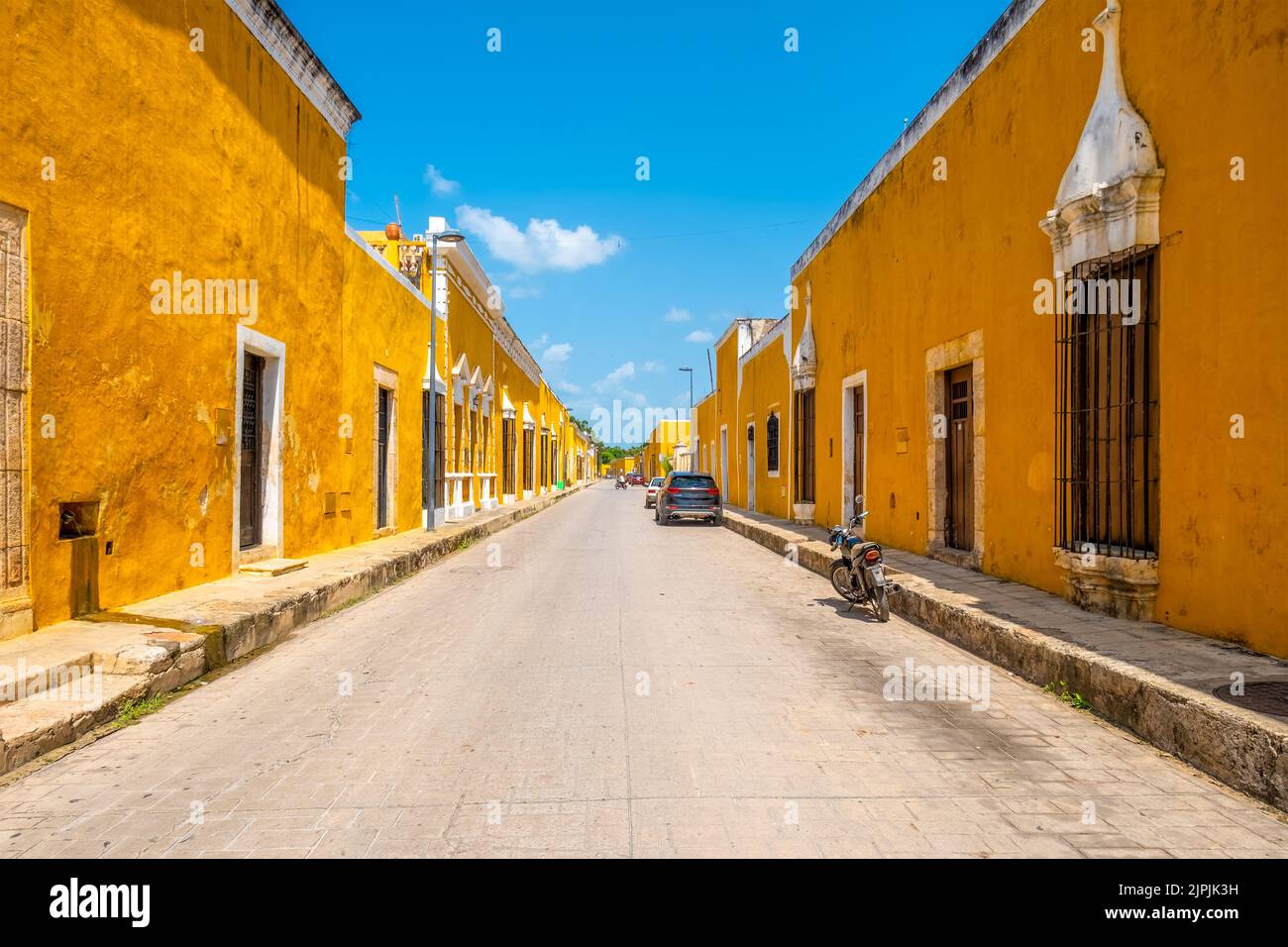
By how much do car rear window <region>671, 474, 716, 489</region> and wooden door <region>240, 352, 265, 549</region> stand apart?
14113 millimetres

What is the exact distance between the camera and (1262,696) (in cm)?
418

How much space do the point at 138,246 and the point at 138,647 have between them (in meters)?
3.67

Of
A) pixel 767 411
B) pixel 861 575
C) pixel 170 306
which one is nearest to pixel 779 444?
pixel 767 411

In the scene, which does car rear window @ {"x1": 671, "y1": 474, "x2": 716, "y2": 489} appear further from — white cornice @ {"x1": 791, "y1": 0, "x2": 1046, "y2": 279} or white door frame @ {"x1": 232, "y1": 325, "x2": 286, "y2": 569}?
white door frame @ {"x1": 232, "y1": 325, "x2": 286, "y2": 569}

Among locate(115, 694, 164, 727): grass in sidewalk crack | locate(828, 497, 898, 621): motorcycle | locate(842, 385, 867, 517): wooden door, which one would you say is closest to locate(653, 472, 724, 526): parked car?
locate(842, 385, 867, 517): wooden door

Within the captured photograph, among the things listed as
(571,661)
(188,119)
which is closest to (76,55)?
Result: (188,119)

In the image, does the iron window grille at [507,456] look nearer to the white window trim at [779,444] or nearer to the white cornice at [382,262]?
the white window trim at [779,444]

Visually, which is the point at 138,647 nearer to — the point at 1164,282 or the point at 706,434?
the point at 1164,282

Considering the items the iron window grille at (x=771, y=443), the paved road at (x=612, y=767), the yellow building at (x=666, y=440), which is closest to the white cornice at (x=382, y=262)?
the paved road at (x=612, y=767)

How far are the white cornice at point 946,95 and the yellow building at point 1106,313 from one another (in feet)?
0.15

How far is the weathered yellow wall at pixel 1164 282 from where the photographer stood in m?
5.16
